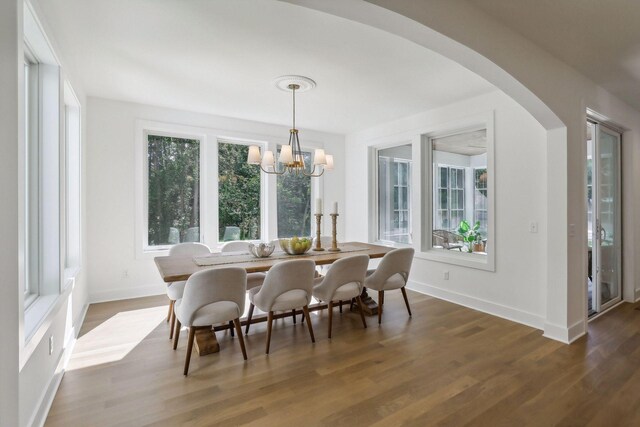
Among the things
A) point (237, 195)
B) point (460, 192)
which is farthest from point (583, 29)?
point (237, 195)

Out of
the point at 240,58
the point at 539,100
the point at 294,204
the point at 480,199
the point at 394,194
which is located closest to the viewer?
the point at 539,100

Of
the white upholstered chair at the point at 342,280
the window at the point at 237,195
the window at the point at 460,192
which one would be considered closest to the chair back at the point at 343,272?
the white upholstered chair at the point at 342,280

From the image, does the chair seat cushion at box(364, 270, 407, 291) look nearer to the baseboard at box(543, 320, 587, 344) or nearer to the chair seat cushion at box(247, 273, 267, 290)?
the chair seat cushion at box(247, 273, 267, 290)

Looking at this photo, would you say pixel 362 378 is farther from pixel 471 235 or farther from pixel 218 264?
pixel 471 235

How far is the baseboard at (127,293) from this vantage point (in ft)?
13.4

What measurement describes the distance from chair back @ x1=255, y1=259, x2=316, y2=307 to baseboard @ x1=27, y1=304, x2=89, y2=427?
1.45 meters

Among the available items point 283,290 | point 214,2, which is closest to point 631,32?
point 214,2

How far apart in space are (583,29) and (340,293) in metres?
2.85

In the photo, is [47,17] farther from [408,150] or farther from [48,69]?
[408,150]

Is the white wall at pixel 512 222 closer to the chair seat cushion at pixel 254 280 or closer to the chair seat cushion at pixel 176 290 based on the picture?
the chair seat cushion at pixel 254 280

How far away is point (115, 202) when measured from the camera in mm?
4188

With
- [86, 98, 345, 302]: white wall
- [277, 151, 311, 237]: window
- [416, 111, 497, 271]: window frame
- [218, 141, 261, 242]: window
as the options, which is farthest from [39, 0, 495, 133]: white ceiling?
[277, 151, 311, 237]: window

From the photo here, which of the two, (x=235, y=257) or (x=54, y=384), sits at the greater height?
(x=235, y=257)

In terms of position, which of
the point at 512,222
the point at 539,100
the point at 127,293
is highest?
the point at 539,100
